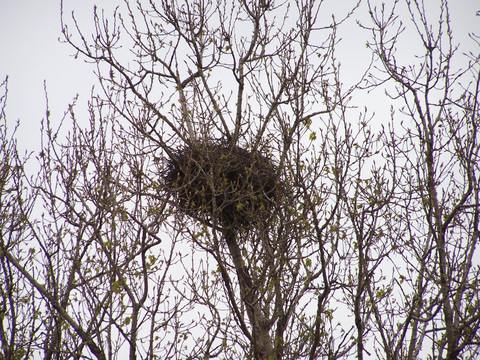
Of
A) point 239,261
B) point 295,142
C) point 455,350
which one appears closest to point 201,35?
point 295,142

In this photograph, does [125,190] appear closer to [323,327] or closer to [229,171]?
[229,171]

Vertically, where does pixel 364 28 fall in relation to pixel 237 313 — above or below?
above

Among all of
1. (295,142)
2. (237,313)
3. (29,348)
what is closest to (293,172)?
(295,142)

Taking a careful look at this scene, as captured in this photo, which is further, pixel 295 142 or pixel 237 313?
pixel 295 142

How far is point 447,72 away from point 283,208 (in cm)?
209

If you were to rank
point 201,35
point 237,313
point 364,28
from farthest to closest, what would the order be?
point 201,35
point 364,28
point 237,313

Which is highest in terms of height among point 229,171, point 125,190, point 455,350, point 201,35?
point 201,35

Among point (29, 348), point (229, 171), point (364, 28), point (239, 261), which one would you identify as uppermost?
point (364, 28)

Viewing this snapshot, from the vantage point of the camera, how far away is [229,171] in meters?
5.82

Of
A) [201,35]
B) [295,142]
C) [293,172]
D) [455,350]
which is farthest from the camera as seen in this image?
[201,35]

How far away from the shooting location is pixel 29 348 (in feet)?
13.6

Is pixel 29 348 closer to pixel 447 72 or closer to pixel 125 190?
pixel 125 190

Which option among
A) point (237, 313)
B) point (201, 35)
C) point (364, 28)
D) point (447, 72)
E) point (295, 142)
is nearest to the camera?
point (237, 313)

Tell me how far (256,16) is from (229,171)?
1.98 meters
